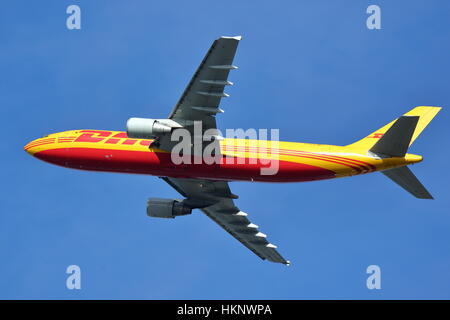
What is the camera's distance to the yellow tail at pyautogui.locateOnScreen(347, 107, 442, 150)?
56.7 metres

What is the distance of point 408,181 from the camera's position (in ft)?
183

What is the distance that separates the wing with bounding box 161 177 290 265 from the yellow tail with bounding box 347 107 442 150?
11.3 meters

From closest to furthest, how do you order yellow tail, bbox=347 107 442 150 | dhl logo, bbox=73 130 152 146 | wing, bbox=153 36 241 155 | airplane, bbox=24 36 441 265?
wing, bbox=153 36 241 155, airplane, bbox=24 36 441 265, yellow tail, bbox=347 107 442 150, dhl logo, bbox=73 130 152 146

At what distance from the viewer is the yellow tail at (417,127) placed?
56688 millimetres

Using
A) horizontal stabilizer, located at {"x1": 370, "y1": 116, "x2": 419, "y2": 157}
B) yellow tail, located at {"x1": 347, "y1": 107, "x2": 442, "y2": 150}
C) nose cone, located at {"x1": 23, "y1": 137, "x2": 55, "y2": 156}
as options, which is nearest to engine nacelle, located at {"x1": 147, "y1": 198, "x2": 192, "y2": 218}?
nose cone, located at {"x1": 23, "y1": 137, "x2": 55, "y2": 156}

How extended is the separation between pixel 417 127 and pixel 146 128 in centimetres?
1890

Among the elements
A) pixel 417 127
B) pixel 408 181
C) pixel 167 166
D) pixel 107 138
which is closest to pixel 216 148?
pixel 167 166

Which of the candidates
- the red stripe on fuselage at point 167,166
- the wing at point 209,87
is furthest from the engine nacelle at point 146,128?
the red stripe on fuselage at point 167,166

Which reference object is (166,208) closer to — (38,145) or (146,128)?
(146,128)

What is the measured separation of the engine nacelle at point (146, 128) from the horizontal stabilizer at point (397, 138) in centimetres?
1444

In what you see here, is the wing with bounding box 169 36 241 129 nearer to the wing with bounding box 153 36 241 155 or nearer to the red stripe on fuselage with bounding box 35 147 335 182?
the wing with bounding box 153 36 241 155

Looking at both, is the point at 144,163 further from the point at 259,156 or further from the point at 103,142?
the point at 259,156

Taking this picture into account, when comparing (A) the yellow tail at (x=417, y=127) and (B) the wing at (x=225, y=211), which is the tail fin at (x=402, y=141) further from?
(B) the wing at (x=225, y=211)

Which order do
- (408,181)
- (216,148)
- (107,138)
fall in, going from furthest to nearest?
(107,138)
(216,148)
(408,181)
